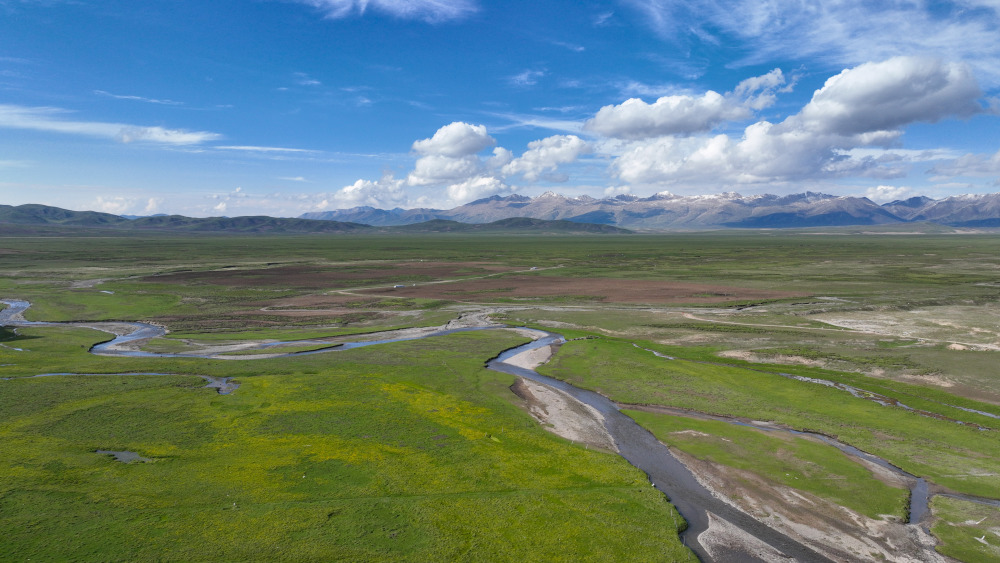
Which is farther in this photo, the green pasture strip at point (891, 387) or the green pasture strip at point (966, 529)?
the green pasture strip at point (891, 387)

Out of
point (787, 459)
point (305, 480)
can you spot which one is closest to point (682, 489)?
point (787, 459)

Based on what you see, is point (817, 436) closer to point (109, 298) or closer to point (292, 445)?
point (292, 445)

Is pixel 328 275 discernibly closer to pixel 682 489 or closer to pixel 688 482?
pixel 688 482

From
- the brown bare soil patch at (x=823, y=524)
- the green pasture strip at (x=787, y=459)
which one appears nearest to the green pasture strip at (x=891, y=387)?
the green pasture strip at (x=787, y=459)

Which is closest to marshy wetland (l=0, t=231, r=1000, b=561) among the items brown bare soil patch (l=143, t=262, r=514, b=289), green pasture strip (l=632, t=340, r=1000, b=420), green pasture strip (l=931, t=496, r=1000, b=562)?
green pasture strip (l=931, t=496, r=1000, b=562)

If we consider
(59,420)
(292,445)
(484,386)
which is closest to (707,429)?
(484,386)

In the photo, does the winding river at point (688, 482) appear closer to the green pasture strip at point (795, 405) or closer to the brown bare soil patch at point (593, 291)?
the green pasture strip at point (795, 405)

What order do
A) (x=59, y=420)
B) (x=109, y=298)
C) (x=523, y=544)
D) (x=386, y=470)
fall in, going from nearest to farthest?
1. (x=523, y=544)
2. (x=386, y=470)
3. (x=59, y=420)
4. (x=109, y=298)
